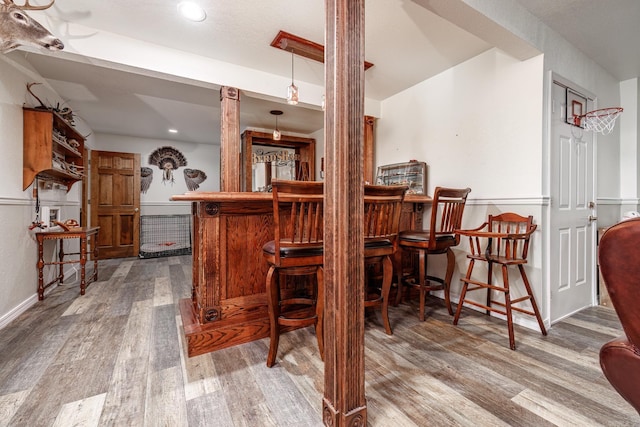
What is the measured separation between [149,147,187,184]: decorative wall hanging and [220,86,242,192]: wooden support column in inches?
141

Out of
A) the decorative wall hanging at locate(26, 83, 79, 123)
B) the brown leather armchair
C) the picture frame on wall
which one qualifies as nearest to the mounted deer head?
the decorative wall hanging at locate(26, 83, 79, 123)

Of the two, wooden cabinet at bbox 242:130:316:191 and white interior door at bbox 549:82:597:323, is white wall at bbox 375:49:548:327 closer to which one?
white interior door at bbox 549:82:597:323

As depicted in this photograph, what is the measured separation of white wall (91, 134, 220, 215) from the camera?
517 cm

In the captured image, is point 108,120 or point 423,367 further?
point 108,120

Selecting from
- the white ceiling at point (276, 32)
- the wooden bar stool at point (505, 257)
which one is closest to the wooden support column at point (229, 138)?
the white ceiling at point (276, 32)

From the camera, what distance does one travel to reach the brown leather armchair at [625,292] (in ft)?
1.88

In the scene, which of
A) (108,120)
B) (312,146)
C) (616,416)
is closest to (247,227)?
(616,416)

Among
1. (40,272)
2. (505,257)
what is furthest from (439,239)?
(40,272)

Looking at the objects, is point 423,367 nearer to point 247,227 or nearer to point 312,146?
point 247,227

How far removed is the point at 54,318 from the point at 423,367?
9.18 feet

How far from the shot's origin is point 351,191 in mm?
1038

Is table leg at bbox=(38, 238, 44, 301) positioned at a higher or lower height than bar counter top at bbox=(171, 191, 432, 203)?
lower

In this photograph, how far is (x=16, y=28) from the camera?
1.68 meters

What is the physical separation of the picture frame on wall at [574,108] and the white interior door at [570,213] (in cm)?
2
